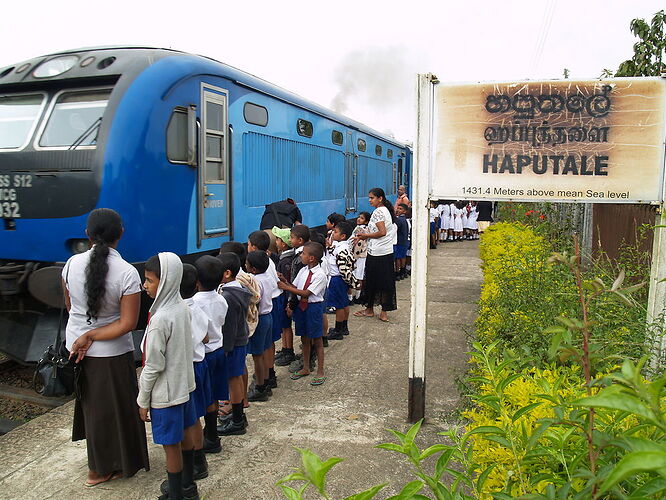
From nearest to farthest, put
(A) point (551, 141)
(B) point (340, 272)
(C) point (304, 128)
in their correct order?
(A) point (551, 141), (B) point (340, 272), (C) point (304, 128)

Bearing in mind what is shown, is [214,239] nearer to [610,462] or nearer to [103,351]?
[103,351]

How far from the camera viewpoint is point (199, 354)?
11.1ft

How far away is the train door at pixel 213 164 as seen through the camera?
6004 millimetres

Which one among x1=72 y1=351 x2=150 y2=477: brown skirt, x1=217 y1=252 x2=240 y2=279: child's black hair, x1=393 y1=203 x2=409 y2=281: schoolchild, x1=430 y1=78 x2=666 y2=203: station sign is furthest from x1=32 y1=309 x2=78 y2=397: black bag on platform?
x1=393 y1=203 x2=409 y2=281: schoolchild

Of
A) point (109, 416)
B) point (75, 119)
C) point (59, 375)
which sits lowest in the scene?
point (109, 416)

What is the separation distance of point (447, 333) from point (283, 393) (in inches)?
106

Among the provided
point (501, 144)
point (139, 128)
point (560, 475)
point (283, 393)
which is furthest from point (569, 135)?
point (139, 128)

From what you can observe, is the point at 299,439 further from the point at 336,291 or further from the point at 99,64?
the point at 99,64

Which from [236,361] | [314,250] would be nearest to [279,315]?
[314,250]

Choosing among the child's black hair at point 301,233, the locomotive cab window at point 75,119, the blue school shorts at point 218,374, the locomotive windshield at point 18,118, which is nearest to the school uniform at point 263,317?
the blue school shorts at point 218,374

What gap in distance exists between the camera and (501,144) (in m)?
3.79

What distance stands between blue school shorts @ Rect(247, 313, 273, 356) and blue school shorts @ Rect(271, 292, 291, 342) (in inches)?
14.8

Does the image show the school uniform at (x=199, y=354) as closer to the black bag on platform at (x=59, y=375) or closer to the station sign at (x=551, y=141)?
the black bag on platform at (x=59, y=375)

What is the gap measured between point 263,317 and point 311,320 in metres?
0.54
